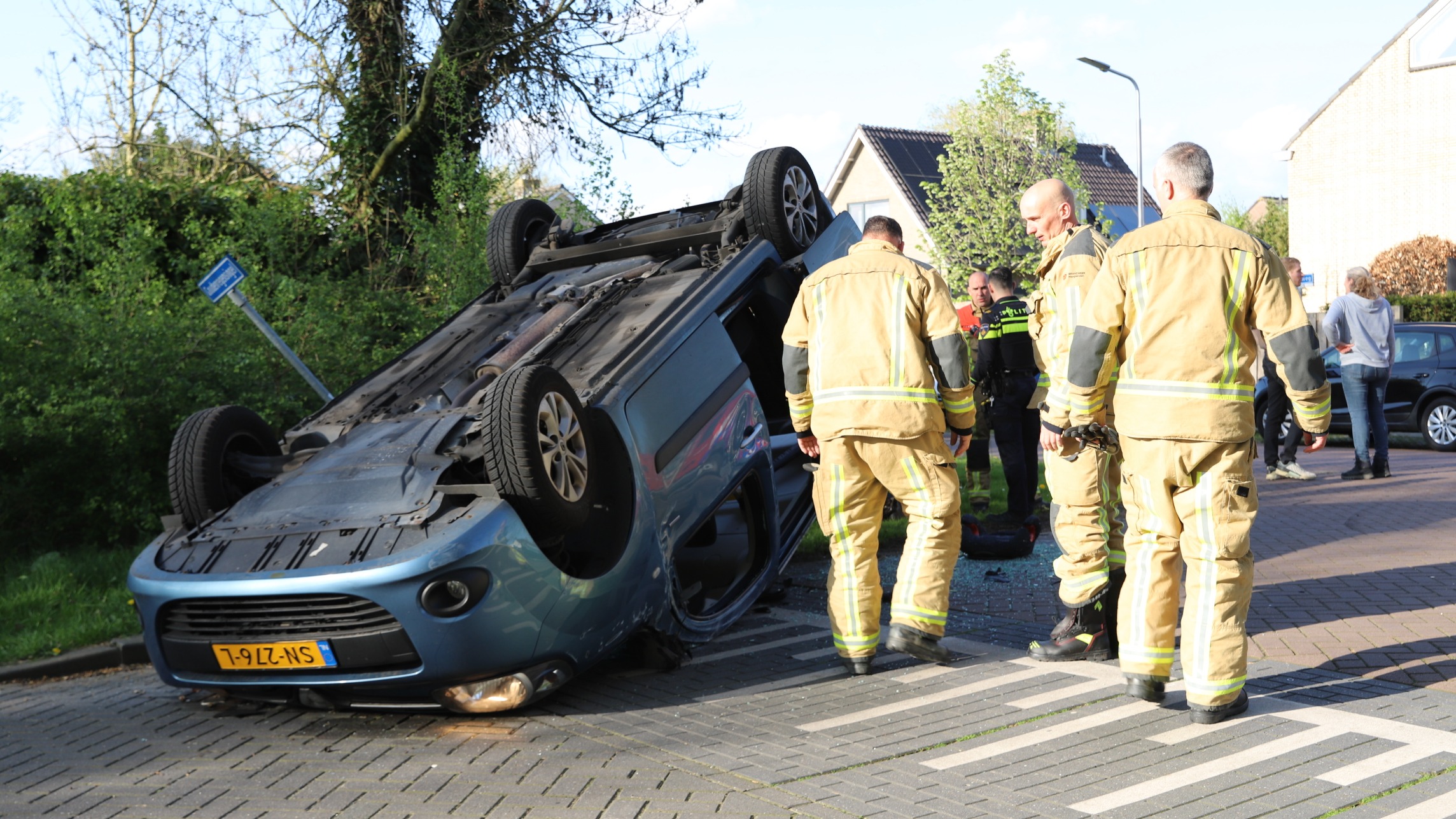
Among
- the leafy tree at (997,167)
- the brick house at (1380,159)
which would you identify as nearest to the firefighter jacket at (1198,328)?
the leafy tree at (997,167)

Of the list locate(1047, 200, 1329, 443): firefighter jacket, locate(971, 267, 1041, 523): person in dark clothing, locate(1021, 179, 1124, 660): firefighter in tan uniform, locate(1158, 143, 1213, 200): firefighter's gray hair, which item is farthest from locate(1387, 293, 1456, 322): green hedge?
locate(1047, 200, 1329, 443): firefighter jacket

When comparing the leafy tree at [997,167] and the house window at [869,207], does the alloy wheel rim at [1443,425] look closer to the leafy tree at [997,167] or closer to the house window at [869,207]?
the leafy tree at [997,167]

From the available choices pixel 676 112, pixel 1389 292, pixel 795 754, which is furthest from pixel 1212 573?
pixel 1389 292

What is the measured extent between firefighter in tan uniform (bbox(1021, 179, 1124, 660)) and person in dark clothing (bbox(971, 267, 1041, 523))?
9.32 ft

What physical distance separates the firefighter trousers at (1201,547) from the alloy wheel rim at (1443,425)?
1210 cm

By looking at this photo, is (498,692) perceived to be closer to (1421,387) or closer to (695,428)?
(695,428)

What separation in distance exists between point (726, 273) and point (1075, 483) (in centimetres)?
196

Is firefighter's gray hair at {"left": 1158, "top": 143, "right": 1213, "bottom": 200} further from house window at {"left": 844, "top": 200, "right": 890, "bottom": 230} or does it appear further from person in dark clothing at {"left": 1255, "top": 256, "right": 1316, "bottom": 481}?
house window at {"left": 844, "top": 200, "right": 890, "bottom": 230}

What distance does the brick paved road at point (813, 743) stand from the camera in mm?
3900

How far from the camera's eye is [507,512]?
472 cm

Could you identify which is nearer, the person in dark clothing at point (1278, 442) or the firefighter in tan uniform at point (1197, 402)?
the firefighter in tan uniform at point (1197, 402)

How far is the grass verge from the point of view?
6609 millimetres

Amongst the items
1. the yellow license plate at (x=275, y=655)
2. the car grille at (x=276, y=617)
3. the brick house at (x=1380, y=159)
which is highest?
the brick house at (x=1380, y=159)

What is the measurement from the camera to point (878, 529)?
5.45 metres
